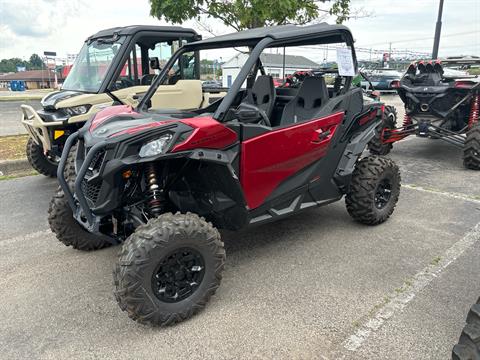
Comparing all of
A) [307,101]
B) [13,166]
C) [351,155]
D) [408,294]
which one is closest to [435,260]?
[408,294]

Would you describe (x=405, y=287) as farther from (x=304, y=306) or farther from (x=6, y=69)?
(x=6, y=69)

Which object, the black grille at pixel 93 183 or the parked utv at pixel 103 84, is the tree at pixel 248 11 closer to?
the parked utv at pixel 103 84

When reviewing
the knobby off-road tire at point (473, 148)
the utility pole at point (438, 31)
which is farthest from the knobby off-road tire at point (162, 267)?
the utility pole at point (438, 31)

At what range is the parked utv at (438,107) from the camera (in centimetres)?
699

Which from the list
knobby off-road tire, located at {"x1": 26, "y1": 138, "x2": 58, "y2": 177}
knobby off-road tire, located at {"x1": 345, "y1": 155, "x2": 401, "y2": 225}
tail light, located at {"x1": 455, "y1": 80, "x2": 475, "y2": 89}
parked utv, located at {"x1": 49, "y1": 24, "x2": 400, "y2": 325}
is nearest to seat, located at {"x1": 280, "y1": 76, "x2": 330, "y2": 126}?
parked utv, located at {"x1": 49, "y1": 24, "x2": 400, "y2": 325}

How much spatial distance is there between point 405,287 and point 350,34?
2.28 metres

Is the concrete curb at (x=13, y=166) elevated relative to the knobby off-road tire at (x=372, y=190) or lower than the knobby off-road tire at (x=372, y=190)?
lower

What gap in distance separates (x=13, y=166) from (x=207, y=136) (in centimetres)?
546

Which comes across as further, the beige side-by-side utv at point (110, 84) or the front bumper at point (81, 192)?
the beige side-by-side utv at point (110, 84)

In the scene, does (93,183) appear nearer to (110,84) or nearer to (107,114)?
(107,114)

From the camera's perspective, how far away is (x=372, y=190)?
412 cm

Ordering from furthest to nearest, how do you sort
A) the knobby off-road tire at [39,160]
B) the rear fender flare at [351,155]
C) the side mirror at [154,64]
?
the knobby off-road tire at [39,160]
the side mirror at [154,64]
the rear fender flare at [351,155]

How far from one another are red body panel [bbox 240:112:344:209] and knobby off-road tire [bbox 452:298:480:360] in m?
1.67

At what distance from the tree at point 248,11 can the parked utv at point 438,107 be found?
239 cm
